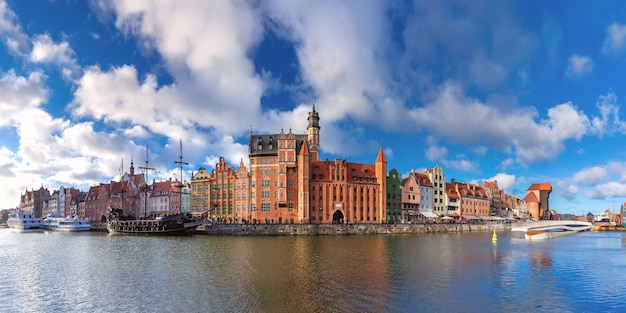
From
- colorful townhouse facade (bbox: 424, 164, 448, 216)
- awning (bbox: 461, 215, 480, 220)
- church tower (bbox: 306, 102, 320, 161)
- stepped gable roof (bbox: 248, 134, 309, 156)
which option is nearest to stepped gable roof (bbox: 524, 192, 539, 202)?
awning (bbox: 461, 215, 480, 220)

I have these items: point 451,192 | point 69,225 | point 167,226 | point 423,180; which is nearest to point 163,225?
point 167,226

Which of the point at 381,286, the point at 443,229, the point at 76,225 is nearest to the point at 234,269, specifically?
the point at 381,286

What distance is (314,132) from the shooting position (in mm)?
108875

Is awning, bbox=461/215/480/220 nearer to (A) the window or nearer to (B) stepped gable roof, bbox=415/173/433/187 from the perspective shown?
(B) stepped gable roof, bbox=415/173/433/187

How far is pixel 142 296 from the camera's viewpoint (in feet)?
92.2

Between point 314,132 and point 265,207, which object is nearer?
point 265,207

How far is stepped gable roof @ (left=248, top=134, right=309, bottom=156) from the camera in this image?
10141 cm

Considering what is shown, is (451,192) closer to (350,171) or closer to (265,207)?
(350,171)

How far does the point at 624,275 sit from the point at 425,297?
23044 mm

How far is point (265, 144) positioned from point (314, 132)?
13.6 m

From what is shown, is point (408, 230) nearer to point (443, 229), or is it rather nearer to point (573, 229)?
point (443, 229)

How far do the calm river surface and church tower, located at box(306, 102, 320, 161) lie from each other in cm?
5845

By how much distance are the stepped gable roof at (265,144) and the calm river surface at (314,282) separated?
51.9 meters

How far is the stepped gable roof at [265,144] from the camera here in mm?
101412
